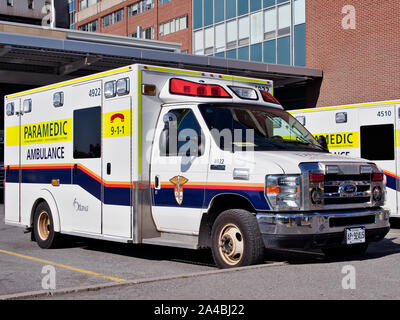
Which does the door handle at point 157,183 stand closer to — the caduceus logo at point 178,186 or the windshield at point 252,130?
the caduceus logo at point 178,186

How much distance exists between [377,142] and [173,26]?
31796 mm

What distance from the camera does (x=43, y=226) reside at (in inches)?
457

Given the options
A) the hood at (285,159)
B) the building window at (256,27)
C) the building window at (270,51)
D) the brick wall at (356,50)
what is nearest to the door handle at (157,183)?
the hood at (285,159)

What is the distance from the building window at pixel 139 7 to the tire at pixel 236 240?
1650 inches

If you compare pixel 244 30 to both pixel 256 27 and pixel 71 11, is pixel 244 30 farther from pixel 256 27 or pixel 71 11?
pixel 71 11

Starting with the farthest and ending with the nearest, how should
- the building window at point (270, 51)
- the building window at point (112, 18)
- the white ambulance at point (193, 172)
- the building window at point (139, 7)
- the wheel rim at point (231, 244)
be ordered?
the building window at point (112, 18) < the building window at point (139, 7) < the building window at point (270, 51) < the wheel rim at point (231, 244) < the white ambulance at point (193, 172)

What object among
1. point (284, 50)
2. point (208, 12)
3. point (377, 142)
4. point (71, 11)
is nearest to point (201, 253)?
point (377, 142)

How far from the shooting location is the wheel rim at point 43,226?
453 inches

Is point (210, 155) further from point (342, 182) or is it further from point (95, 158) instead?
point (95, 158)

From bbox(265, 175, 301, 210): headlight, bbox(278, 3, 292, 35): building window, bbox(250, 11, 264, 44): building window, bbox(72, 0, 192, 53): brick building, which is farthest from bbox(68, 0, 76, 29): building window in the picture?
bbox(265, 175, 301, 210): headlight

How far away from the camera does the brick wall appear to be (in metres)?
27.4

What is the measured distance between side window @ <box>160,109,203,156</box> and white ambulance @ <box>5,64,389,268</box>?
2 cm

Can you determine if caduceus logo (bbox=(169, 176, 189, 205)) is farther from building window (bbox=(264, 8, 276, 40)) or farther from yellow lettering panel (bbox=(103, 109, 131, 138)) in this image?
building window (bbox=(264, 8, 276, 40))
